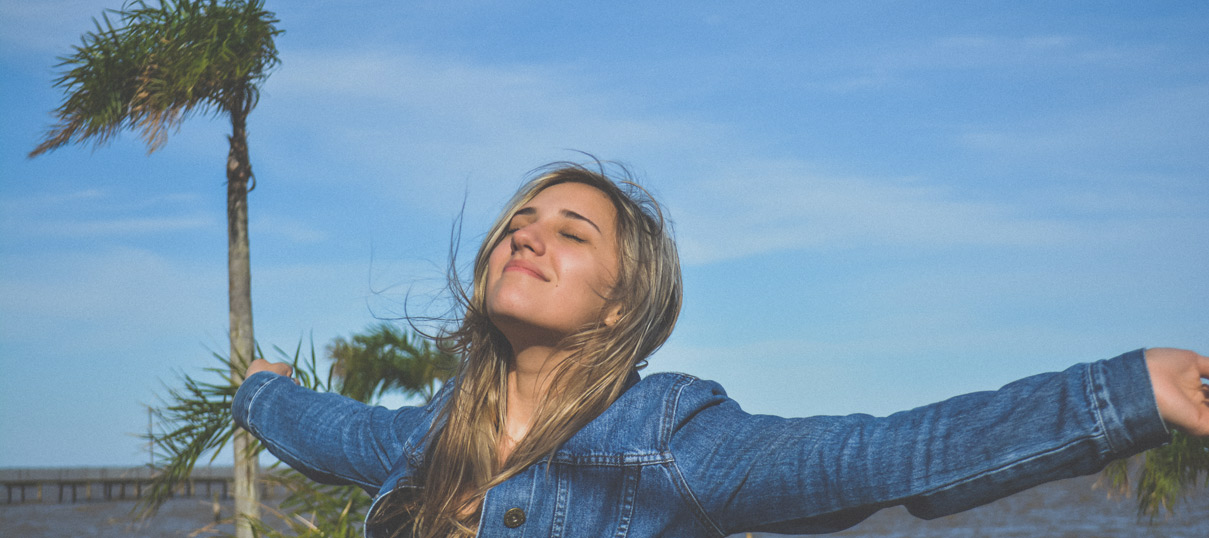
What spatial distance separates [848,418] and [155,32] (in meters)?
7.65

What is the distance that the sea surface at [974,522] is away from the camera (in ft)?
78.5

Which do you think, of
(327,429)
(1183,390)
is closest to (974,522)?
(327,429)

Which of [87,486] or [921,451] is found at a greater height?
[87,486]

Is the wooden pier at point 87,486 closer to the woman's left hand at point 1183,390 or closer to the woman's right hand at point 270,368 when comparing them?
the woman's right hand at point 270,368

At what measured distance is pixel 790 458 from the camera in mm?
1450

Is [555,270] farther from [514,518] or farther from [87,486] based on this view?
[87,486]

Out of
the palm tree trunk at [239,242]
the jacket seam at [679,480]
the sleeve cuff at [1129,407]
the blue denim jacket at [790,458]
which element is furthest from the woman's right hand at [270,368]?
the palm tree trunk at [239,242]

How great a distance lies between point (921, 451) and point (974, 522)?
30.9 m

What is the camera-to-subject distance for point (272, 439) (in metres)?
2.30

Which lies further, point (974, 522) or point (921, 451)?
point (974, 522)

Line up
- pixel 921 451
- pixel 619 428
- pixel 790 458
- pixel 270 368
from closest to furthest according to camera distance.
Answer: pixel 921 451
pixel 790 458
pixel 619 428
pixel 270 368

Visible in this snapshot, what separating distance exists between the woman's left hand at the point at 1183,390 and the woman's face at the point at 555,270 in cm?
96

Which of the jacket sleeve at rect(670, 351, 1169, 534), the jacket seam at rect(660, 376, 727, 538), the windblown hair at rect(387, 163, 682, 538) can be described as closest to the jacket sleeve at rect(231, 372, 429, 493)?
the windblown hair at rect(387, 163, 682, 538)

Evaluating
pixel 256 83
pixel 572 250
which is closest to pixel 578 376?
pixel 572 250
